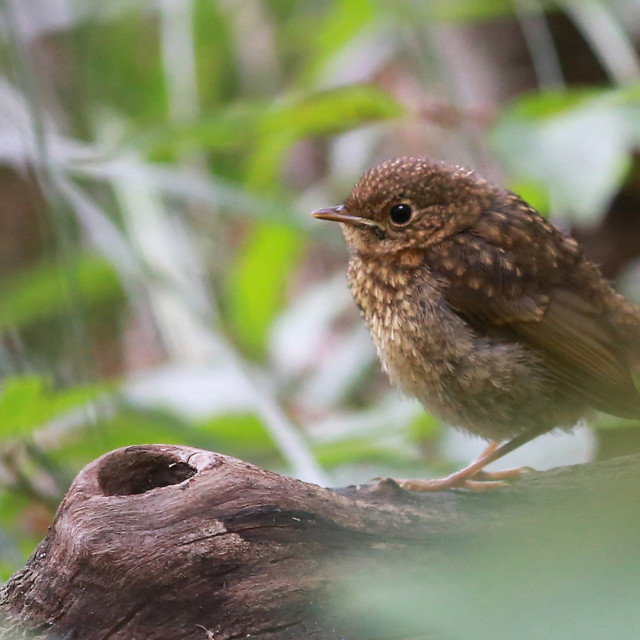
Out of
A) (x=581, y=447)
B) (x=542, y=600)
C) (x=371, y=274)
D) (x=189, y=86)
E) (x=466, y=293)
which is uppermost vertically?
(x=189, y=86)

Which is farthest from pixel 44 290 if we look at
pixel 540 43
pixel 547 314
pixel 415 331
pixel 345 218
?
pixel 547 314

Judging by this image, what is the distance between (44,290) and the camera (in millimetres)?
4719

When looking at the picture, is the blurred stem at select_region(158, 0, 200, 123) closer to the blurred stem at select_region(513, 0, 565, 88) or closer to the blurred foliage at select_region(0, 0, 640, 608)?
the blurred foliage at select_region(0, 0, 640, 608)

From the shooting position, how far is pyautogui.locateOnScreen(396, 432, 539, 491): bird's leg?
2.29m

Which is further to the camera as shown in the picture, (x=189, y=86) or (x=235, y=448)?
(x=189, y=86)

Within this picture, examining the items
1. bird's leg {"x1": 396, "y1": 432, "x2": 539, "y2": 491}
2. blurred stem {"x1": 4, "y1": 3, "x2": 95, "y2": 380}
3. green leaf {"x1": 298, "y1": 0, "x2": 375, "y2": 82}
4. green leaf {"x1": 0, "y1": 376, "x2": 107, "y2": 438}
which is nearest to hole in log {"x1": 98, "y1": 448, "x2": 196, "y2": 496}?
green leaf {"x1": 0, "y1": 376, "x2": 107, "y2": 438}

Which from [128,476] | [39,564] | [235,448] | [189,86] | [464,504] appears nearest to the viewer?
[39,564]

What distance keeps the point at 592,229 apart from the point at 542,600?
4.78 metres

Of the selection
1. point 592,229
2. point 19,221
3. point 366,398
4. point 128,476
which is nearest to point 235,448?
point 128,476

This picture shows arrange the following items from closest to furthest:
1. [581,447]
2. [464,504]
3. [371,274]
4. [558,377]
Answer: [464,504] → [558,377] → [371,274] → [581,447]

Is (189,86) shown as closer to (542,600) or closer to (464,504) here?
(464,504)

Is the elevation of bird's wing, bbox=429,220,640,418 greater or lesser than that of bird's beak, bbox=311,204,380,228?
lesser

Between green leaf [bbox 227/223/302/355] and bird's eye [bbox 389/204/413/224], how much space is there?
7.20 feet

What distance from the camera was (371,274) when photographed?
8.73 feet
